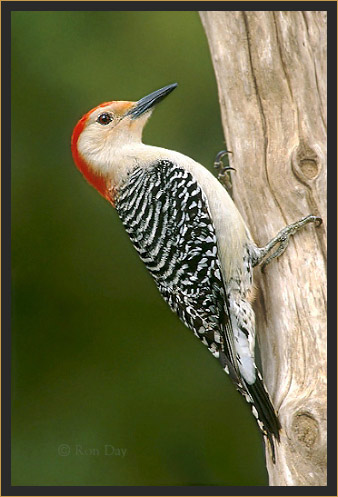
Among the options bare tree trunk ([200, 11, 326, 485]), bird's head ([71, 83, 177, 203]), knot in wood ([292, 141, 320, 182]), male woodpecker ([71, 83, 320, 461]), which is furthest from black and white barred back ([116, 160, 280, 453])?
knot in wood ([292, 141, 320, 182])

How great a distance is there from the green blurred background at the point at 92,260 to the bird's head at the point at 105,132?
98 cm

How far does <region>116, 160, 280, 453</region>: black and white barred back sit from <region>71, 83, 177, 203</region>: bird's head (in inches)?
16.4

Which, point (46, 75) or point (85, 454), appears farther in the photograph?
point (46, 75)

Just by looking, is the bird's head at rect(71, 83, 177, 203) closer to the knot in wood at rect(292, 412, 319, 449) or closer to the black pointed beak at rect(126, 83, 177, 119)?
the black pointed beak at rect(126, 83, 177, 119)

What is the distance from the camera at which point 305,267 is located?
3.96 metres

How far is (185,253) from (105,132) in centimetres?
104

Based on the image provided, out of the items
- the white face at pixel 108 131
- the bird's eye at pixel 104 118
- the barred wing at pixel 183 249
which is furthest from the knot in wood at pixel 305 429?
the bird's eye at pixel 104 118

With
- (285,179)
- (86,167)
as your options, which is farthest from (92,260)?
(285,179)

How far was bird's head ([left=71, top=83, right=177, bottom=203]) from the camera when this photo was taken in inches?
183

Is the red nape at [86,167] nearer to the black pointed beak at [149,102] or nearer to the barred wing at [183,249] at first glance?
the black pointed beak at [149,102]

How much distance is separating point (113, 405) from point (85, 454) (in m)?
0.51

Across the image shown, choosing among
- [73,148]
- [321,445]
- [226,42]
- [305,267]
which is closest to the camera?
[321,445]

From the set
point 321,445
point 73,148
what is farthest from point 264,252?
point 73,148

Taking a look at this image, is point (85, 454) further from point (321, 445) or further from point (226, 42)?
point (226, 42)
